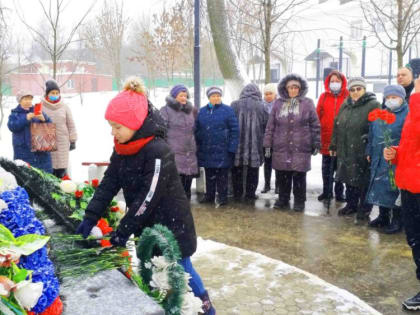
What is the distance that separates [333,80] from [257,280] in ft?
13.0

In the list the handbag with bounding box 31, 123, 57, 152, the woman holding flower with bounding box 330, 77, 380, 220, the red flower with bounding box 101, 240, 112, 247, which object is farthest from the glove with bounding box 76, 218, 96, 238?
the woman holding flower with bounding box 330, 77, 380, 220

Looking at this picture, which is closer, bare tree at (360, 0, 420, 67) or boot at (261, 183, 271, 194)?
boot at (261, 183, 271, 194)

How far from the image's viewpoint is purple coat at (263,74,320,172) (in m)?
6.49

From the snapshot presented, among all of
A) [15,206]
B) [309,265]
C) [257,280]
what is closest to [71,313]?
[15,206]

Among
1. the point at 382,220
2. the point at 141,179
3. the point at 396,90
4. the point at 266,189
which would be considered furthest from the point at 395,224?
the point at 141,179

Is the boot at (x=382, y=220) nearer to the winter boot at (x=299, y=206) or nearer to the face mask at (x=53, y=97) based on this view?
the winter boot at (x=299, y=206)

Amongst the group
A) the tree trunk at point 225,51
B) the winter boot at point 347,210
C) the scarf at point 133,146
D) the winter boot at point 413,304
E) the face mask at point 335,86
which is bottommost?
the winter boot at point 413,304

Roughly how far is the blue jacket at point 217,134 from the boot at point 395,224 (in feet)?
7.85

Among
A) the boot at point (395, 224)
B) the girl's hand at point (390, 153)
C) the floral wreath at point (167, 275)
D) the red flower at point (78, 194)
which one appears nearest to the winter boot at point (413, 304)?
the girl's hand at point (390, 153)

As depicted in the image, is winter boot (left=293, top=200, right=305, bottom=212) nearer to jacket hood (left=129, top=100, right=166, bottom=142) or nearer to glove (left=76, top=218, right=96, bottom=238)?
jacket hood (left=129, top=100, right=166, bottom=142)

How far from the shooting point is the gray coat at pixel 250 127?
7113 mm

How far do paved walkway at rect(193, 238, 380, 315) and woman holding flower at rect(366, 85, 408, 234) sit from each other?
1.93 metres

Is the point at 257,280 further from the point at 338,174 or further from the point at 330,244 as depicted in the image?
the point at 338,174

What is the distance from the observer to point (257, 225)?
6.09m
